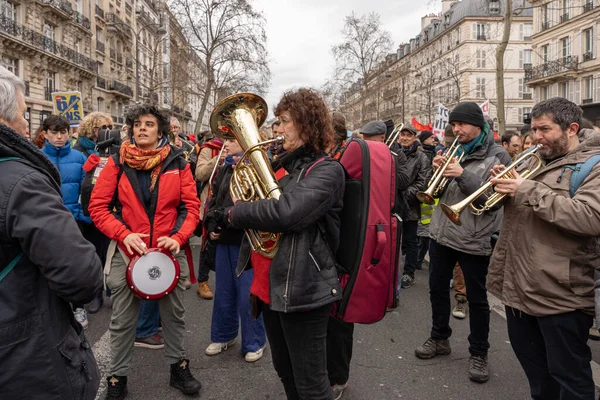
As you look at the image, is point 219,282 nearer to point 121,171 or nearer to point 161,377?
point 161,377

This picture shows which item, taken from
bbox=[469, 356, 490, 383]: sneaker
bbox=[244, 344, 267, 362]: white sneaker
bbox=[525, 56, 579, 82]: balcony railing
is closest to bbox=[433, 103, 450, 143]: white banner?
bbox=[469, 356, 490, 383]: sneaker

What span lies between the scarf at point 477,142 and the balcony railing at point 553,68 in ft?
112

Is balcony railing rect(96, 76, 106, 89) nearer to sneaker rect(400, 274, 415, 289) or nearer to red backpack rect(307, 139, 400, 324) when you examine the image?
sneaker rect(400, 274, 415, 289)

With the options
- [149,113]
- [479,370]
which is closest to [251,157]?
[149,113]

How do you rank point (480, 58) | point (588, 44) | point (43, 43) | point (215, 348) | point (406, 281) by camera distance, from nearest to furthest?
1. point (215, 348)
2. point (406, 281)
3. point (43, 43)
4. point (588, 44)
5. point (480, 58)

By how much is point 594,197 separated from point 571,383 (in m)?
1.01

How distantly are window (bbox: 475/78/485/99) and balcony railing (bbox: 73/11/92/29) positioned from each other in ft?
137

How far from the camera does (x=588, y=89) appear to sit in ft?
107

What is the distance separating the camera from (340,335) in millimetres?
2973

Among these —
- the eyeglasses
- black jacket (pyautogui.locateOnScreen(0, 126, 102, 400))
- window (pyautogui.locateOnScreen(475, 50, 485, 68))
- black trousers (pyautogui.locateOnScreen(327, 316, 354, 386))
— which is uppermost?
window (pyautogui.locateOnScreen(475, 50, 485, 68))

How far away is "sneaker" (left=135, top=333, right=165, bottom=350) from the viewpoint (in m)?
4.05

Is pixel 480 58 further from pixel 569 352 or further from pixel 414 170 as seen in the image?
pixel 569 352

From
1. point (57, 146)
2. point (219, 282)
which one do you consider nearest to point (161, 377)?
point (219, 282)

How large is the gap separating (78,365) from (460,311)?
416 centimetres
